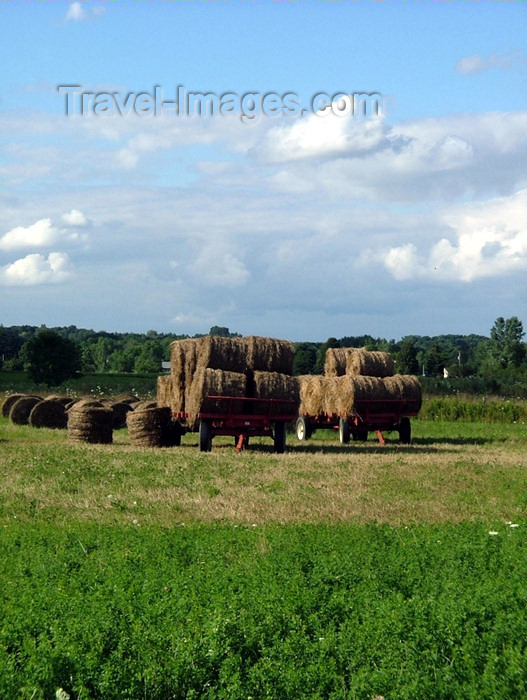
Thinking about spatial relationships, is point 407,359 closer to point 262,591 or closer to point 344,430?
point 344,430

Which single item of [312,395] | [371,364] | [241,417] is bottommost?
[241,417]

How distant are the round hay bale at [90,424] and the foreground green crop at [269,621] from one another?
14.8 meters

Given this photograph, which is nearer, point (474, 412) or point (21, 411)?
point (21, 411)

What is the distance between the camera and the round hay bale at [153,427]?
2278 centimetres

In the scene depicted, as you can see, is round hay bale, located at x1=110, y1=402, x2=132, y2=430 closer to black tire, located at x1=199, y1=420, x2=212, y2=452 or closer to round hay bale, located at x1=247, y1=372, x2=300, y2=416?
black tire, located at x1=199, y1=420, x2=212, y2=452

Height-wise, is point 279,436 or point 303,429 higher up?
point 279,436

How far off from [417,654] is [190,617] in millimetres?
1581

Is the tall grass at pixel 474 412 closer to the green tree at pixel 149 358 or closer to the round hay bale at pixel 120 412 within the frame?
the round hay bale at pixel 120 412

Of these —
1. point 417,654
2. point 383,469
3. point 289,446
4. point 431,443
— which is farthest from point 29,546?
point 431,443

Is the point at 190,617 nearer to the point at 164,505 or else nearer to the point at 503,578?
the point at 503,578

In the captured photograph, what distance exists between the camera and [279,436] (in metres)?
21.4

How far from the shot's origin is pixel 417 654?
598 centimetres

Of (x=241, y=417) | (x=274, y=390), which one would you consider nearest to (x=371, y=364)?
(x=274, y=390)

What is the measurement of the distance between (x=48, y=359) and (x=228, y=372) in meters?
65.1
